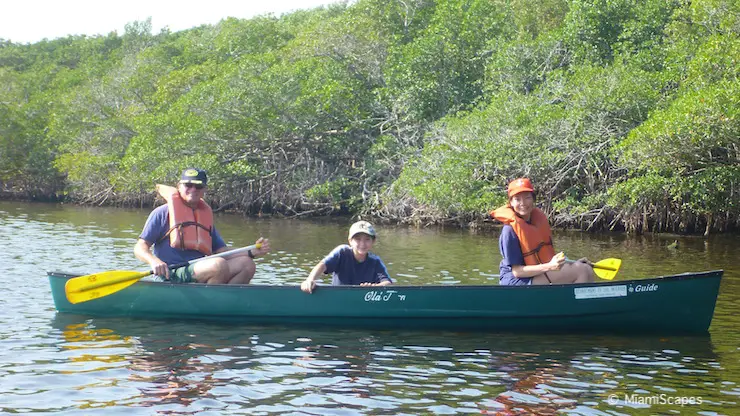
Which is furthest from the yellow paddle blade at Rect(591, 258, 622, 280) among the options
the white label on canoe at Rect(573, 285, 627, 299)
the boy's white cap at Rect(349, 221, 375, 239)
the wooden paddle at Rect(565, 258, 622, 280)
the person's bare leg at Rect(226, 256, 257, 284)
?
the person's bare leg at Rect(226, 256, 257, 284)

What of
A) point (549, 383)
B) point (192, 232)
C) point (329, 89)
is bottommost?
point (549, 383)

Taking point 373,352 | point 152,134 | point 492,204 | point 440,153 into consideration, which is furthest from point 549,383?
point 152,134

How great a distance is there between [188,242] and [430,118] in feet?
57.1

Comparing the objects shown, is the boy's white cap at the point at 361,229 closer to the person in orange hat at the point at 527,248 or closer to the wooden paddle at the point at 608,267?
the person in orange hat at the point at 527,248

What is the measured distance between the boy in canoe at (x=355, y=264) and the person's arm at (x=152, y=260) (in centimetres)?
133

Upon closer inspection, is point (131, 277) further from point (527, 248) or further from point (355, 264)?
point (527, 248)

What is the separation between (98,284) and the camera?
8.62 metres

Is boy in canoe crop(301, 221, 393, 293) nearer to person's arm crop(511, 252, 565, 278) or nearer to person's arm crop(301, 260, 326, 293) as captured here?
person's arm crop(301, 260, 326, 293)

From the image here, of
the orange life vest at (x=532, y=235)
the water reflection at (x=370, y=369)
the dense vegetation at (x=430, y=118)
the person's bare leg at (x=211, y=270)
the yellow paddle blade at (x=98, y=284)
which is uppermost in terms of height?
the dense vegetation at (x=430, y=118)

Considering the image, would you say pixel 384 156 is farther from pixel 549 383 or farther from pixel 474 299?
pixel 549 383

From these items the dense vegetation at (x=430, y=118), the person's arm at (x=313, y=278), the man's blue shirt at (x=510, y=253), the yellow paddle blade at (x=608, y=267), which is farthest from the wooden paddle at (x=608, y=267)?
the dense vegetation at (x=430, y=118)

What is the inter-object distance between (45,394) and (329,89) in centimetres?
2021

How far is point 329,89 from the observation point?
25.6m

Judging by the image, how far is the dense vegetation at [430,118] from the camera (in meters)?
17.6
